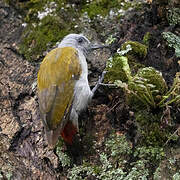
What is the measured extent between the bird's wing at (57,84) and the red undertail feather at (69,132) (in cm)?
11

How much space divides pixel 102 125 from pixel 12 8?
2.39 metres

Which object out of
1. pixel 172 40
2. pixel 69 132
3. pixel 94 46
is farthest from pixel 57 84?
pixel 172 40

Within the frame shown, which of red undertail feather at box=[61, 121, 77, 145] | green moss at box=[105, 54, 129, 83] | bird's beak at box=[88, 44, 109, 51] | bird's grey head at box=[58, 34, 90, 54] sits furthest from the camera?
bird's grey head at box=[58, 34, 90, 54]

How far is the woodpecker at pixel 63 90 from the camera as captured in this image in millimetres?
3301

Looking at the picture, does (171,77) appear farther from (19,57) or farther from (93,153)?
(19,57)

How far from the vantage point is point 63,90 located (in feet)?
11.7

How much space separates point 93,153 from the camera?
3127 millimetres

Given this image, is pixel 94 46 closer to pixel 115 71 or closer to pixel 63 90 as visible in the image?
pixel 115 71

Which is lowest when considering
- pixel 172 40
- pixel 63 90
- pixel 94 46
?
pixel 63 90

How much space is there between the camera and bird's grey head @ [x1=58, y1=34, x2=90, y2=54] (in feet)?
13.5

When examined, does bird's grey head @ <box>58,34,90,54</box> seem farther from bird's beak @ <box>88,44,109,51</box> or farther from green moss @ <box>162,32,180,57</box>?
green moss @ <box>162,32,180,57</box>

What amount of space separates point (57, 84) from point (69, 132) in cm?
57

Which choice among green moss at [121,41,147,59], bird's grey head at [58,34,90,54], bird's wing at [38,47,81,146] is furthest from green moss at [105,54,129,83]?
bird's grey head at [58,34,90,54]

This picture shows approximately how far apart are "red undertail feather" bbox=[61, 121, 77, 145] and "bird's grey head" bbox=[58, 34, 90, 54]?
1155mm
